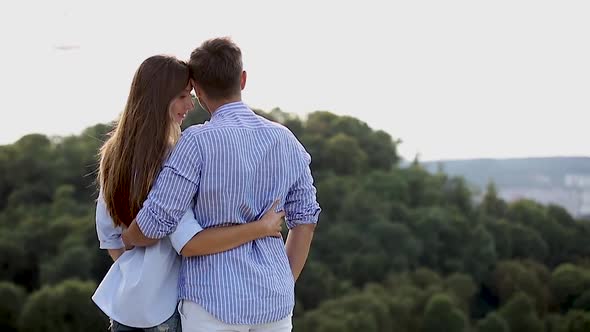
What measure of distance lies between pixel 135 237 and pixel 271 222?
0.63 feet

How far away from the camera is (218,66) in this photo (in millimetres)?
1450

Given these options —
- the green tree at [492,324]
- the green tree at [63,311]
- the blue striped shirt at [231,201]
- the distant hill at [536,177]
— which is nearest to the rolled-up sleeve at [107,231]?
the blue striped shirt at [231,201]

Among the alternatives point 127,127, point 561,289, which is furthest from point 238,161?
point 561,289

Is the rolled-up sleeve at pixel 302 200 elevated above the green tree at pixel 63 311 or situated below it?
above

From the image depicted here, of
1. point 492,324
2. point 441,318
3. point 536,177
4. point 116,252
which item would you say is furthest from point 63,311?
point 116,252

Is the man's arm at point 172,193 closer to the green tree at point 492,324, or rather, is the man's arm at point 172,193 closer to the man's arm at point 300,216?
the man's arm at point 300,216

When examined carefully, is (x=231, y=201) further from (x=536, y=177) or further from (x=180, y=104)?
(x=536, y=177)

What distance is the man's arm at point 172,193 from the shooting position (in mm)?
1410

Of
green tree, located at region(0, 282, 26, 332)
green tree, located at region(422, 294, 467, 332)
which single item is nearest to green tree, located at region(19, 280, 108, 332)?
green tree, located at region(0, 282, 26, 332)

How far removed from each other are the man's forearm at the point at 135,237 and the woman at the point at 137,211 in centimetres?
2

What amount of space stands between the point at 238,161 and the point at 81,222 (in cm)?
1124

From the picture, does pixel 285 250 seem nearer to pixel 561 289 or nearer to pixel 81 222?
pixel 81 222

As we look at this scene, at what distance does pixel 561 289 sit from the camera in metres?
13.3

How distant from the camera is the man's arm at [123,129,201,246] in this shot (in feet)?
4.63
